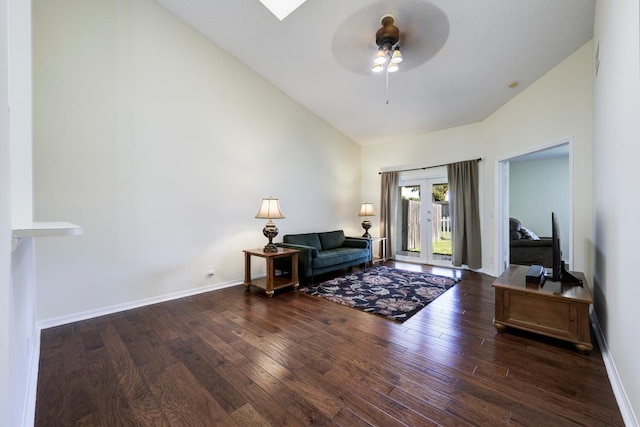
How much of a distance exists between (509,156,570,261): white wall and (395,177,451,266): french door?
8.76 ft

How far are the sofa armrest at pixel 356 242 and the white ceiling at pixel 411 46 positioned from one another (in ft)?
8.01

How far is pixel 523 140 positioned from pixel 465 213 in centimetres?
155

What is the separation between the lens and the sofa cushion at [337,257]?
4091 millimetres

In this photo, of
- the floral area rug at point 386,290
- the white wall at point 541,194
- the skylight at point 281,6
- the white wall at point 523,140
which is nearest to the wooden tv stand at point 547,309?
the floral area rug at point 386,290

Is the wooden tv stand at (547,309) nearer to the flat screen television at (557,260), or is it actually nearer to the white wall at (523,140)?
the flat screen television at (557,260)

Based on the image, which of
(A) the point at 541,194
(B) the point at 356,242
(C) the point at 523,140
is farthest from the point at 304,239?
(A) the point at 541,194

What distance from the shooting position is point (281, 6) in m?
3.13

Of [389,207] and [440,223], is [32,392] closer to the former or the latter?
[389,207]

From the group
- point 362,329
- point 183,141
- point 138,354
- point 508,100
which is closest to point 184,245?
point 183,141

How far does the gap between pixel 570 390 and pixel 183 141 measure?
14.1 feet

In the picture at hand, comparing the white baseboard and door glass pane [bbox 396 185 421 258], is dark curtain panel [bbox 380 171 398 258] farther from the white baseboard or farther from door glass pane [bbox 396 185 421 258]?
the white baseboard

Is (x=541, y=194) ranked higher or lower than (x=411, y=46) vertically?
lower

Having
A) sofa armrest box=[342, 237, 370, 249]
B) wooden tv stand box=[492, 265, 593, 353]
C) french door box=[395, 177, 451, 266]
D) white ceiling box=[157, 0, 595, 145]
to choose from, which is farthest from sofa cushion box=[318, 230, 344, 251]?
wooden tv stand box=[492, 265, 593, 353]

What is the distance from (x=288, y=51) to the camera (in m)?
3.66
